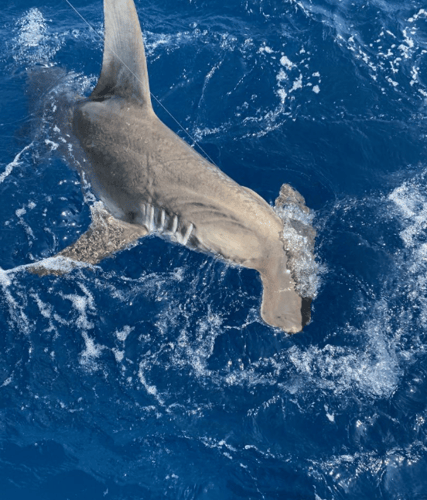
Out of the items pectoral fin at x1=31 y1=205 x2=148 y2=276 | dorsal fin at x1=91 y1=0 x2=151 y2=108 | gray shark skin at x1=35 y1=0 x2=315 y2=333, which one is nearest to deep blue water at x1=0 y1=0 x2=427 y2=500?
pectoral fin at x1=31 y1=205 x2=148 y2=276

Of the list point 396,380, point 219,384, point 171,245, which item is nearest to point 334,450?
point 396,380

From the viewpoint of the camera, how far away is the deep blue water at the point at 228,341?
6570mm

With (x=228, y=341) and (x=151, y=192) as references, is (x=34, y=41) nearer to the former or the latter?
(x=151, y=192)

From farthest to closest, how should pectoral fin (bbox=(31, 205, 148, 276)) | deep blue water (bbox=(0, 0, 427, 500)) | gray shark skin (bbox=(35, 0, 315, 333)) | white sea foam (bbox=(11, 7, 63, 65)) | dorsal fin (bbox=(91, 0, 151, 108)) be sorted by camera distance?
white sea foam (bbox=(11, 7, 63, 65))
pectoral fin (bbox=(31, 205, 148, 276))
dorsal fin (bbox=(91, 0, 151, 108))
deep blue water (bbox=(0, 0, 427, 500))
gray shark skin (bbox=(35, 0, 315, 333))

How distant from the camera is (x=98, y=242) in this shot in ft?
23.7

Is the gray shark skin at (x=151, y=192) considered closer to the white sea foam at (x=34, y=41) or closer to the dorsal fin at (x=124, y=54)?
the dorsal fin at (x=124, y=54)

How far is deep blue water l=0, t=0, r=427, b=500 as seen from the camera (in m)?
6.57

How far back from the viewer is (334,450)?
6469 mm

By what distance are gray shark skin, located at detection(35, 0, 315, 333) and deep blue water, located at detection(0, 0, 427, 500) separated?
49cm

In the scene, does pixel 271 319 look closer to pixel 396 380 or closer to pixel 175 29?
pixel 396 380

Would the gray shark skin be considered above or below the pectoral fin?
above

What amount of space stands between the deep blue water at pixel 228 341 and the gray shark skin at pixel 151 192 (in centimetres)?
49

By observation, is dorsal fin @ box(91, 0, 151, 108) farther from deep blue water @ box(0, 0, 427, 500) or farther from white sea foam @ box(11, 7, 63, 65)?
white sea foam @ box(11, 7, 63, 65)

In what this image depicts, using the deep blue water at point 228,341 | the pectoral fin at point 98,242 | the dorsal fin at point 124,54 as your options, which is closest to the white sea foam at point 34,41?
the deep blue water at point 228,341
